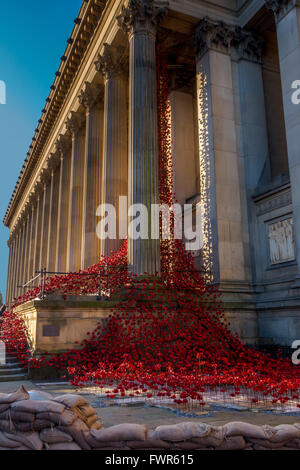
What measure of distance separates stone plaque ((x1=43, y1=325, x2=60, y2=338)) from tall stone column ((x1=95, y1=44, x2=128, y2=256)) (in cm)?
788

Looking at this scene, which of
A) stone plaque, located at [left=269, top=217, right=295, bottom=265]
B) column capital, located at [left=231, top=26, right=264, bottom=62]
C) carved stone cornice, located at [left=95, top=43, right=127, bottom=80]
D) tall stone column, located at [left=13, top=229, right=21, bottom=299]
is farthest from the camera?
tall stone column, located at [left=13, top=229, right=21, bottom=299]

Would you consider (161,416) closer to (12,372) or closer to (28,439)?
(28,439)

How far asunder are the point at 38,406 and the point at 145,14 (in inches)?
743

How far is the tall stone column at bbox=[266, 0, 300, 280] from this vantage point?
14875 millimetres

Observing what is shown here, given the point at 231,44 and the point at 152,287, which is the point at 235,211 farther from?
the point at 231,44

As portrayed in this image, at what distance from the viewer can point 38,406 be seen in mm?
3340

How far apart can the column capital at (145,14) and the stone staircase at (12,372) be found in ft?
49.9

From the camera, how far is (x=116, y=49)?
868 inches

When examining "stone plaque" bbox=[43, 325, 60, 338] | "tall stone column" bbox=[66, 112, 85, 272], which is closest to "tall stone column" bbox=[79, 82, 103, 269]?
"tall stone column" bbox=[66, 112, 85, 272]

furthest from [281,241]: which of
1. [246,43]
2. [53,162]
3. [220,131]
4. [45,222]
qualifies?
[45,222]

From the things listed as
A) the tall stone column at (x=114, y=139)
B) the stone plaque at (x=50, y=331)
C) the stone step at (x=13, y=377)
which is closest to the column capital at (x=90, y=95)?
the tall stone column at (x=114, y=139)

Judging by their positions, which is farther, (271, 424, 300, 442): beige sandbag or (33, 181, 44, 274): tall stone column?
(33, 181, 44, 274): tall stone column

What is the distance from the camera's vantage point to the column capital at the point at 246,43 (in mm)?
19469

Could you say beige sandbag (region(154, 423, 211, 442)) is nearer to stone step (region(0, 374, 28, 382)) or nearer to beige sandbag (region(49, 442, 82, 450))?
beige sandbag (region(49, 442, 82, 450))
